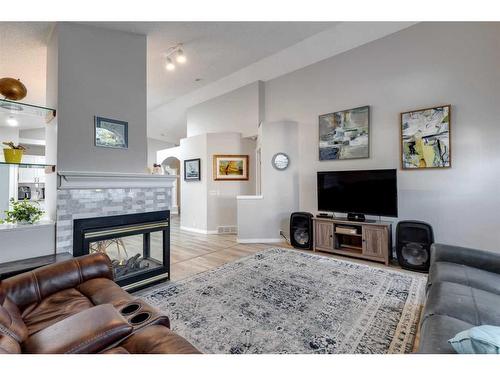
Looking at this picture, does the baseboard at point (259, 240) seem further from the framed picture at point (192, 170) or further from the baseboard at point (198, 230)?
the framed picture at point (192, 170)

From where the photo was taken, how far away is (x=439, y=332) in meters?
1.14

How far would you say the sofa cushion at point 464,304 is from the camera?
1305 millimetres

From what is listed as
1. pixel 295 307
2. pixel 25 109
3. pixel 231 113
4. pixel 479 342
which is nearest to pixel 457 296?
pixel 479 342

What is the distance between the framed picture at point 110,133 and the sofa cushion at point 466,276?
11.4 ft

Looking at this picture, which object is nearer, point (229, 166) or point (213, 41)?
point (213, 41)

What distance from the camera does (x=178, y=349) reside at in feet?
3.25

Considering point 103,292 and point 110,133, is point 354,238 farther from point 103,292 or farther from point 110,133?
point 110,133

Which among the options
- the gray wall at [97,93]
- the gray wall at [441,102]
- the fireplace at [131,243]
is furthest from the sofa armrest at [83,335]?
the gray wall at [441,102]

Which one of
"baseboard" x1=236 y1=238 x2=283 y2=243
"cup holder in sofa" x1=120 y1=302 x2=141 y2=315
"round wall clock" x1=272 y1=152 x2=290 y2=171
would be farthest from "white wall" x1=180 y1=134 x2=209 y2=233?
"cup holder in sofa" x1=120 y1=302 x2=141 y2=315

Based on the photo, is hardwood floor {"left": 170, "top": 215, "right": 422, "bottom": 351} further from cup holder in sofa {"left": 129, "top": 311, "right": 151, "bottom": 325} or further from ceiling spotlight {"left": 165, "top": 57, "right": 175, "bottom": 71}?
ceiling spotlight {"left": 165, "top": 57, "right": 175, "bottom": 71}

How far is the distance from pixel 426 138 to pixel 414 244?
1569mm

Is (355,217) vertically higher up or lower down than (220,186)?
lower down

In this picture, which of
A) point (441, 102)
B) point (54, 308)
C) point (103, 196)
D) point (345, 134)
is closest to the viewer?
point (54, 308)
